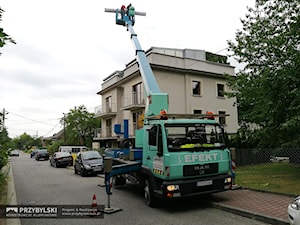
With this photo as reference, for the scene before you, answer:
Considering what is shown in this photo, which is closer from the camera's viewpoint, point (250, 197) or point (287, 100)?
point (250, 197)

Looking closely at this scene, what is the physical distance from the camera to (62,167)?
993 inches

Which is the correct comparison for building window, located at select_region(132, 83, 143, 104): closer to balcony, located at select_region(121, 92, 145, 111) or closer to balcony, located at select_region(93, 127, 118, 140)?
balcony, located at select_region(121, 92, 145, 111)

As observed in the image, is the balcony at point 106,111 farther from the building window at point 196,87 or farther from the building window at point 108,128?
the building window at point 196,87

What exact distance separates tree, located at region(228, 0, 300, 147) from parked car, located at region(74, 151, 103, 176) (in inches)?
367

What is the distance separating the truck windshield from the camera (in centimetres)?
725

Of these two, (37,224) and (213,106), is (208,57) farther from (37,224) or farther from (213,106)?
(37,224)

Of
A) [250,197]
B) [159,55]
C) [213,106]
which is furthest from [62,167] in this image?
[250,197]

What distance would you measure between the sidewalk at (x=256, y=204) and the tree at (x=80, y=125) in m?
35.1

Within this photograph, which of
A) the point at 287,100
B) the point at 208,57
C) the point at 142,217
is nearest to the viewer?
the point at 142,217

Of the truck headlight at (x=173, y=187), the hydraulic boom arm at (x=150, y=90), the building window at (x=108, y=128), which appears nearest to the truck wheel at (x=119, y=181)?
the hydraulic boom arm at (x=150, y=90)

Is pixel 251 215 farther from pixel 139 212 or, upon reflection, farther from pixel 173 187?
pixel 139 212

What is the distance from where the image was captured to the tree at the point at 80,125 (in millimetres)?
Result: 41719

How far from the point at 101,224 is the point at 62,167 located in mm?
20274

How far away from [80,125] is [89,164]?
2625 centimetres
